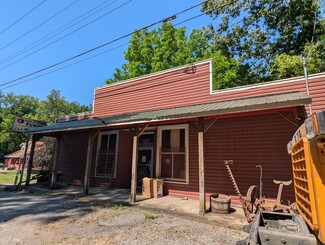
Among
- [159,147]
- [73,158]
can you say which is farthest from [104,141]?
[159,147]

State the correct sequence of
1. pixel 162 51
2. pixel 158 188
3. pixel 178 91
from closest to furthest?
pixel 158 188
pixel 178 91
pixel 162 51

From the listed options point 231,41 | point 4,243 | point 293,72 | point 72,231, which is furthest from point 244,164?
point 231,41

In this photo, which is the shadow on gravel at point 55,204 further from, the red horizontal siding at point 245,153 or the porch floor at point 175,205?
the red horizontal siding at point 245,153

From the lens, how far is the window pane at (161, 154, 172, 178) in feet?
28.0

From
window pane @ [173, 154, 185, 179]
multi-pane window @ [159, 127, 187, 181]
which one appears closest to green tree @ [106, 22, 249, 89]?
multi-pane window @ [159, 127, 187, 181]

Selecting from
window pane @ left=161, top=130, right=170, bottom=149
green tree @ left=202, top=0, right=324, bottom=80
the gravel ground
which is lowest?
the gravel ground

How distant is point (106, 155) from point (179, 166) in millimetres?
4386

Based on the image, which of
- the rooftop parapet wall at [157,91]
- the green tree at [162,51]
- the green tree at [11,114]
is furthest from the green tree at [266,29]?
the green tree at [11,114]

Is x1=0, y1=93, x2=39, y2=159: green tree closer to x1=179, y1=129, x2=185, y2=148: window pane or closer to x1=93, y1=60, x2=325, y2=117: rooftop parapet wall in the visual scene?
x1=93, y1=60, x2=325, y2=117: rooftop parapet wall

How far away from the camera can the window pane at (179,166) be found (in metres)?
8.22

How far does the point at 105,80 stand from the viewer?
82.1 ft

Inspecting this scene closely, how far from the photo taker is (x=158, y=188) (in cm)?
800

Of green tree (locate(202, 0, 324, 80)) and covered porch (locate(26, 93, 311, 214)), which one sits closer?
covered porch (locate(26, 93, 311, 214))

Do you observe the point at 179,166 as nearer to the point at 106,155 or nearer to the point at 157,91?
the point at 157,91
